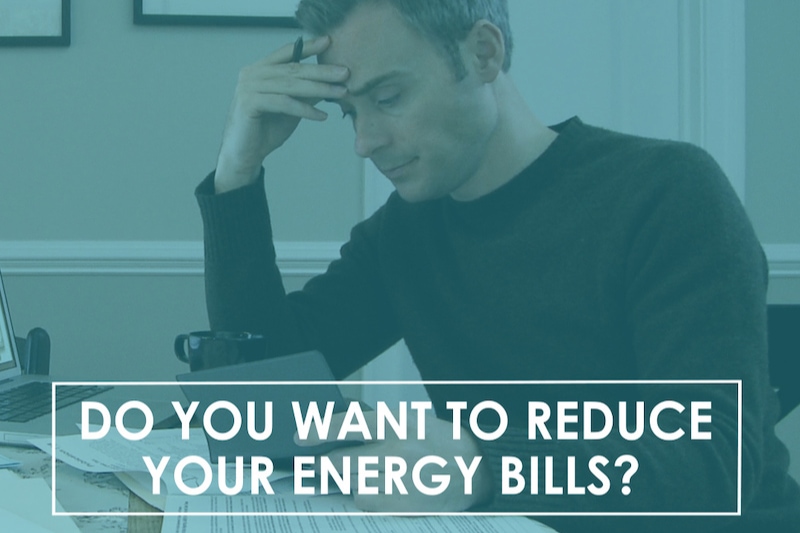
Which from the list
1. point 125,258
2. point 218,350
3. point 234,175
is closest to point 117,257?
point 125,258

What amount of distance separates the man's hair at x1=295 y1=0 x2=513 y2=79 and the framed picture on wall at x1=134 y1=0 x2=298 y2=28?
0.91 meters

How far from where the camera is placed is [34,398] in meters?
1.14

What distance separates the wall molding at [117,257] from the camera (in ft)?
6.35

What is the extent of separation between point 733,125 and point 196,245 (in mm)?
1285

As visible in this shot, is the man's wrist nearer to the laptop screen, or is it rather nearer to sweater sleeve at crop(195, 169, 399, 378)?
sweater sleeve at crop(195, 169, 399, 378)

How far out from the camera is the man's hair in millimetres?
1013

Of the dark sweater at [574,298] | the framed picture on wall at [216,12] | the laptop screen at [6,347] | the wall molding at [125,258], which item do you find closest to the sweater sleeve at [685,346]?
the dark sweater at [574,298]

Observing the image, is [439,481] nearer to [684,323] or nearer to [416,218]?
[684,323]

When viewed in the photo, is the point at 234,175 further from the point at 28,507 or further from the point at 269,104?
the point at 28,507

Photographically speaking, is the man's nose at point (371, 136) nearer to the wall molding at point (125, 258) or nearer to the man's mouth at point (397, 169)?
the man's mouth at point (397, 169)

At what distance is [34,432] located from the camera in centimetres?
93

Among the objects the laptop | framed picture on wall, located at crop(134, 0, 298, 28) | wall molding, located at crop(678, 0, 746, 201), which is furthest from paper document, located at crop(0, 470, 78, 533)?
wall molding, located at crop(678, 0, 746, 201)

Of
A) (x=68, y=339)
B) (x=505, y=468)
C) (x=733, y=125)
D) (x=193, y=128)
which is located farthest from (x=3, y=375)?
(x=733, y=125)

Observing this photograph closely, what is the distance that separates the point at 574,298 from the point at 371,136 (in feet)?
1.02
